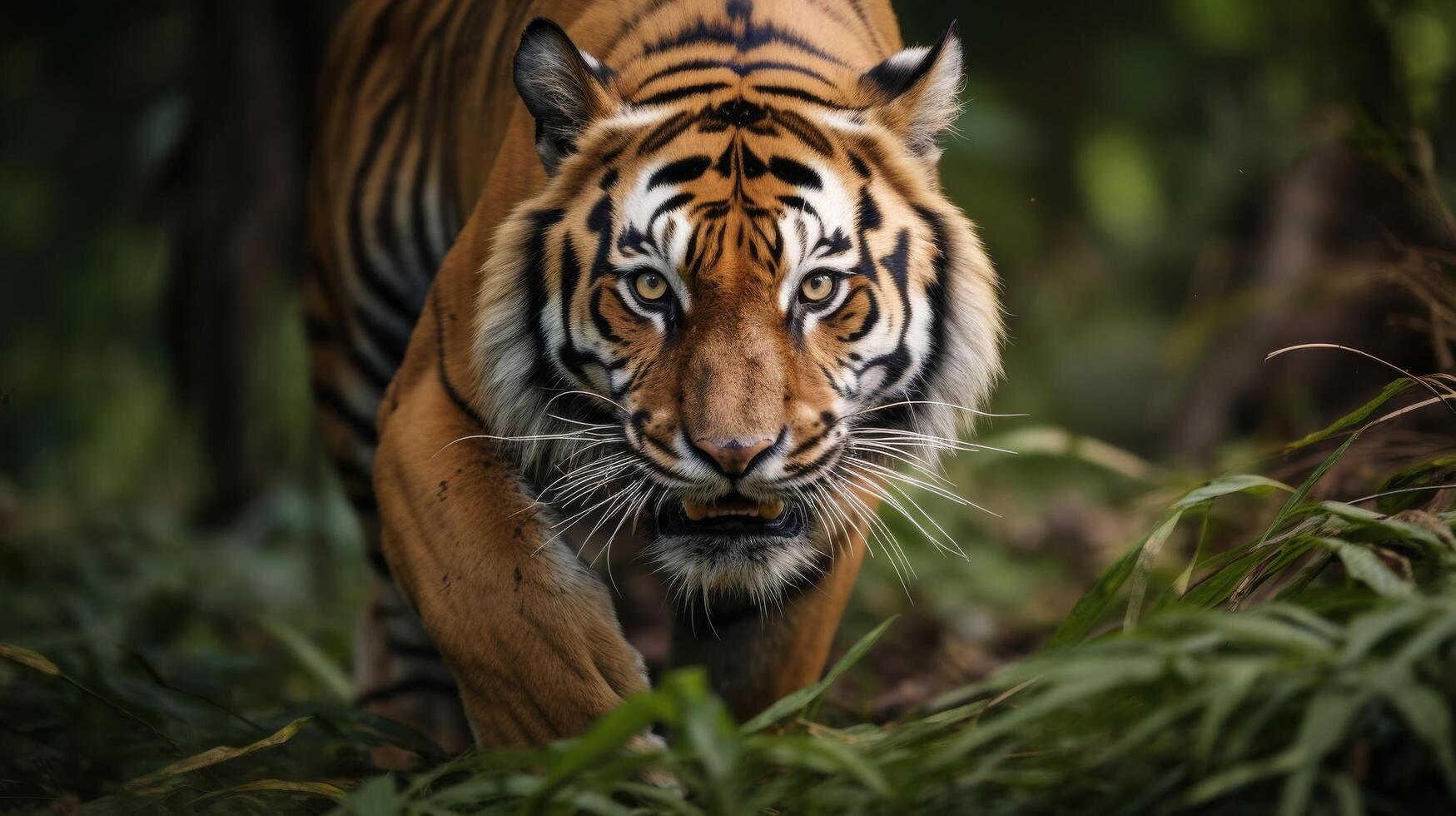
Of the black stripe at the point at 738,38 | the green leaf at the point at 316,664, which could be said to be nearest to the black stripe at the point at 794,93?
the black stripe at the point at 738,38

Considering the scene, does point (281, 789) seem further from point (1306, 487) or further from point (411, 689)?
point (1306, 487)

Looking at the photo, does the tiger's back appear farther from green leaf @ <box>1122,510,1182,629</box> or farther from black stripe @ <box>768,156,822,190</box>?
green leaf @ <box>1122,510,1182,629</box>

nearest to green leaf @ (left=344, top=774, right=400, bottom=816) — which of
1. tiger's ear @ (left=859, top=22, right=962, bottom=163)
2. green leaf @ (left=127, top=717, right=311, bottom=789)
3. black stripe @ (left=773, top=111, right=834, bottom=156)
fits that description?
green leaf @ (left=127, top=717, right=311, bottom=789)

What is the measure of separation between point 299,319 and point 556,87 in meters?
4.19

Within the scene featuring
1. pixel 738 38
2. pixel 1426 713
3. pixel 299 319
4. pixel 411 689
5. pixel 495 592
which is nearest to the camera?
pixel 1426 713

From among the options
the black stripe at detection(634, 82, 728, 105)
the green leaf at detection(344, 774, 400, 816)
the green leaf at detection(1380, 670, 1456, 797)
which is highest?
the black stripe at detection(634, 82, 728, 105)

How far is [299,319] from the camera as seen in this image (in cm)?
589

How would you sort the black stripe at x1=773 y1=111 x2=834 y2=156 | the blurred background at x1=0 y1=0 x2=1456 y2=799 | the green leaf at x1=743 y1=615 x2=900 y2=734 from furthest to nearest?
1. the blurred background at x1=0 y1=0 x2=1456 y2=799
2. the black stripe at x1=773 y1=111 x2=834 y2=156
3. the green leaf at x1=743 y1=615 x2=900 y2=734

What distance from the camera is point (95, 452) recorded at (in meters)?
5.85

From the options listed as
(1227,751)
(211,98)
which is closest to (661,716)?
(1227,751)

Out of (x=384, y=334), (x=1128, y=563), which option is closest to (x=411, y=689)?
(x=384, y=334)

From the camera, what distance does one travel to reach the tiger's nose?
184cm

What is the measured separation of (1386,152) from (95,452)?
18.2 feet

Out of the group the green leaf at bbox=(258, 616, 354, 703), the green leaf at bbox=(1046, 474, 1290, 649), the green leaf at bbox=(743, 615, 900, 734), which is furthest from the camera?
the green leaf at bbox=(258, 616, 354, 703)
